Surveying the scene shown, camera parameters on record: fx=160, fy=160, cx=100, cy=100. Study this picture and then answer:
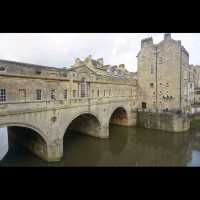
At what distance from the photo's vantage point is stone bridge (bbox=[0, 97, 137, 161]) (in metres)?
9.85

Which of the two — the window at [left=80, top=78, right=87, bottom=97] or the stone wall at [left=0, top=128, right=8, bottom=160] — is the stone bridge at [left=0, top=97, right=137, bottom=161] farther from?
the stone wall at [left=0, top=128, right=8, bottom=160]

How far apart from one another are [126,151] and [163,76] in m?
14.1

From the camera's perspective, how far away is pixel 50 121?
11703 mm

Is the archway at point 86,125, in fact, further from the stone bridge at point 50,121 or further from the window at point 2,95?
the window at point 2,95

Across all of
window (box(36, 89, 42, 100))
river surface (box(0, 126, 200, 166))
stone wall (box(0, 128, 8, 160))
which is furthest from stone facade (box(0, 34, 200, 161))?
stone wall (box(0, 128, 8, 160))

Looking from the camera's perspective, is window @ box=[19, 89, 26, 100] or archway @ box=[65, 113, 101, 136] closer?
window @ box=[19, 89, 26, 100]

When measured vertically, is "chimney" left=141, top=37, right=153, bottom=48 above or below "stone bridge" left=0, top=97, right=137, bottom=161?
above

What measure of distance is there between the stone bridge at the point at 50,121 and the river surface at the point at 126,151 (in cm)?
85

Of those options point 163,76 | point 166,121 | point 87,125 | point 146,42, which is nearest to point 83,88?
point 87,125

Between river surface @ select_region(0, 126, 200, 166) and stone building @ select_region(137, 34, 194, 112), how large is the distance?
577cm

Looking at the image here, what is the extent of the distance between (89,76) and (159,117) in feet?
36.6
